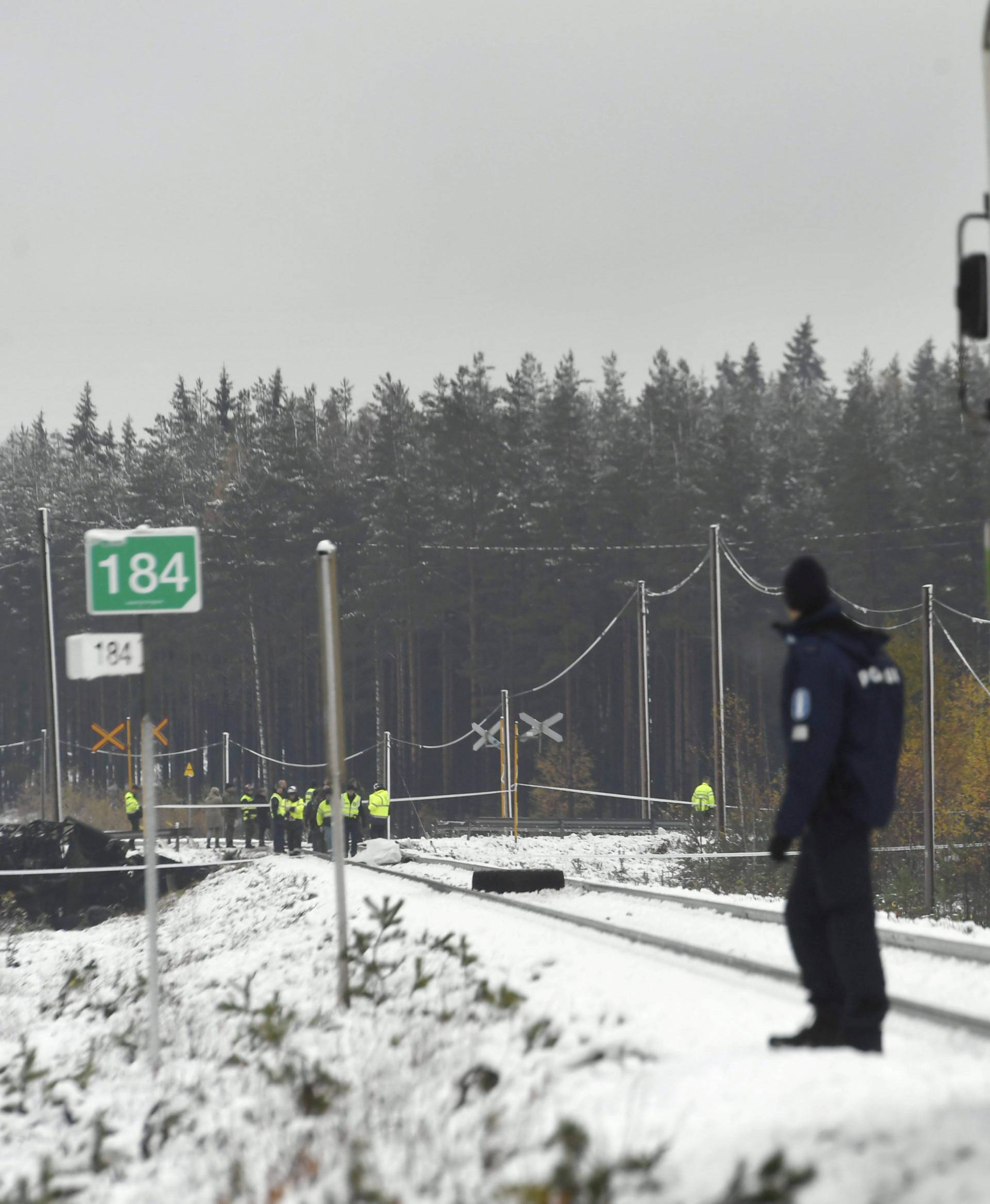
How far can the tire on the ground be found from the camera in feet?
62.1

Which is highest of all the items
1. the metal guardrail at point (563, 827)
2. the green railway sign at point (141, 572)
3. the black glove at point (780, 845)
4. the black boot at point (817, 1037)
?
the green railway sign at point (141, 572)

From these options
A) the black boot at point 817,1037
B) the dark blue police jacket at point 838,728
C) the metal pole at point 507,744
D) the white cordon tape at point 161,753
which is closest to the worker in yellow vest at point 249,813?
the metal pole at point 507,744

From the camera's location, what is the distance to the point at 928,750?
89.7 feet

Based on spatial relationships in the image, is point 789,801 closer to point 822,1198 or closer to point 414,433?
point 822,1198

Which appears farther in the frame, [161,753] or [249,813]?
[161,753]

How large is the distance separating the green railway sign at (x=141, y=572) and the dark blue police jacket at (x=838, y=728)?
4.39m

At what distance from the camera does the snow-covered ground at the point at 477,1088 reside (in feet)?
17.9

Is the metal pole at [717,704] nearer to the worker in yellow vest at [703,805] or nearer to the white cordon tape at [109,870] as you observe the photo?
the worker in yellow vest at [703,805]

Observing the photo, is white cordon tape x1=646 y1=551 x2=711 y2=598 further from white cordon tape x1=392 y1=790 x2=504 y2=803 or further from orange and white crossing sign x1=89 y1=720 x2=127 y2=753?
orange and white crossing sign x1=89 y1=720 x2=127 y2=753

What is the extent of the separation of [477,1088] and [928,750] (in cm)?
2157

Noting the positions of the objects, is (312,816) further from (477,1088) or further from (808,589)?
(808,589)

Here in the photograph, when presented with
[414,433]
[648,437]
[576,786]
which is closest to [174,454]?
[414,433]

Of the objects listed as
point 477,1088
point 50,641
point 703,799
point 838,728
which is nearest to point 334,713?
point 477,1088

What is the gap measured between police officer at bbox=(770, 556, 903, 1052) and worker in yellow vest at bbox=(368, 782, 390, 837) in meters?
26.4
